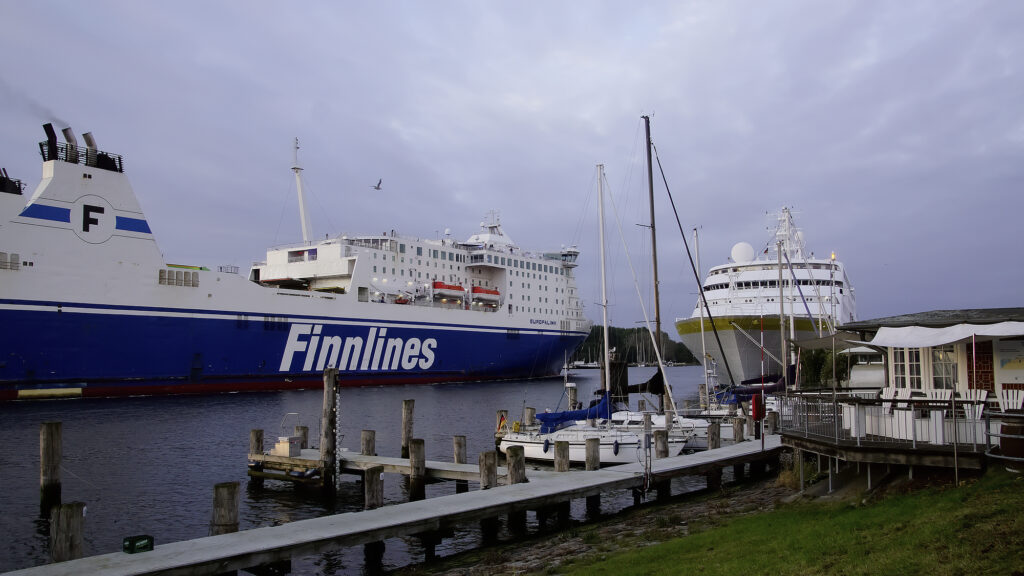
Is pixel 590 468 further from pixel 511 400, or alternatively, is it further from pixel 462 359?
pixel 462 359

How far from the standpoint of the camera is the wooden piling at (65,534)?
8203mm

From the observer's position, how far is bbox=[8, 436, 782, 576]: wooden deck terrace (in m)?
7.89

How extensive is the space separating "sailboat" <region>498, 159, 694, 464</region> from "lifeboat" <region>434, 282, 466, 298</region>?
31.6 m

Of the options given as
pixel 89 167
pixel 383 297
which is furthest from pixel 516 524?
pixel 383 297

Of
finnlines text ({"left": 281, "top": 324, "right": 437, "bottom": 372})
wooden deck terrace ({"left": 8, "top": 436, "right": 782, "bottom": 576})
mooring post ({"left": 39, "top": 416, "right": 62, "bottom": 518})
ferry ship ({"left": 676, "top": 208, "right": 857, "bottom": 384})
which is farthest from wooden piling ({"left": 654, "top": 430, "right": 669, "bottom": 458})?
finnlines text ({"left": 281, "top": 324, "right": 437, "bottom": 372})

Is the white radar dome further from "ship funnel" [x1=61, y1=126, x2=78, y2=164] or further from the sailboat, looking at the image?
"ship funnel" [x1=61, y1=126, x2=78, y2=164]

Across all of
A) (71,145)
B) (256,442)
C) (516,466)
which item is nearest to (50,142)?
(71,145)

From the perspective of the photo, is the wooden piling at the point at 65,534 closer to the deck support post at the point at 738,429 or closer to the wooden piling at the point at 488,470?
the wooden piling at the point at 488,470

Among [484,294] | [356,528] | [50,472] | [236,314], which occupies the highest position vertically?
[484,294]

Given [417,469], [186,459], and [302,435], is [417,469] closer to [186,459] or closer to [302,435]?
[302,435]

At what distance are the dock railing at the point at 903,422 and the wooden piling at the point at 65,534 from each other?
9.56 m

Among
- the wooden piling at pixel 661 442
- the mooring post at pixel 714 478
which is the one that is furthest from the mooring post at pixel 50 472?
the mooring post at pixel 714 478

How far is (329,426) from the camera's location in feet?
47.9

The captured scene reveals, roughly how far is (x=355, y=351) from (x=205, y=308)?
9.83 metres
